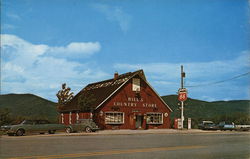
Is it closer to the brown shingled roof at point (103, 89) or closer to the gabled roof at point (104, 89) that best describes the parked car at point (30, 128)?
the gabled roof at point (104, 89)

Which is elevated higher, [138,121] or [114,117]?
[114,117]

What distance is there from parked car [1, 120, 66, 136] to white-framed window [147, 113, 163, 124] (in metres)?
16.2

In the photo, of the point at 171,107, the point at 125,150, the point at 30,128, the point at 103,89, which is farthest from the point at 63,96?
the point at 171,107

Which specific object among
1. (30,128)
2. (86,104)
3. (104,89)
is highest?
(104,89)

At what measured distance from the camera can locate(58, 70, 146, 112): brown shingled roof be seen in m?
42.7

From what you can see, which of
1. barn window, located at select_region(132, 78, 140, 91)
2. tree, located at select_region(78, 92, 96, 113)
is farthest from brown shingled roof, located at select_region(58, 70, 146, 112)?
barn window, located at select_region(132, 78, 140, 91)

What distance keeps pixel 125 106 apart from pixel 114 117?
2091mm

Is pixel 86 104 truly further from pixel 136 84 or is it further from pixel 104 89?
pixel 136 84

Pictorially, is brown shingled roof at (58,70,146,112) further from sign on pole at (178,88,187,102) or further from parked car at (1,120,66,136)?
parked car at (1,120,66,136)

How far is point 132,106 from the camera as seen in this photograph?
144ft

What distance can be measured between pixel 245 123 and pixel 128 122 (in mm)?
20451

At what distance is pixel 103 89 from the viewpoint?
46938 millimetres

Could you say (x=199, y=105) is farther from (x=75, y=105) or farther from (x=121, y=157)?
(x=121, y=157)

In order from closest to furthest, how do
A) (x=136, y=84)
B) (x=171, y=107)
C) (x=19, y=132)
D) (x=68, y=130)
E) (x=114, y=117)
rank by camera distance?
1. (x=19, y=132)
2. (x=68, y=130)
3. (x=114, y=117)
4. (x=136, y=84)
5. (x=171, y=107)
